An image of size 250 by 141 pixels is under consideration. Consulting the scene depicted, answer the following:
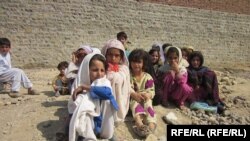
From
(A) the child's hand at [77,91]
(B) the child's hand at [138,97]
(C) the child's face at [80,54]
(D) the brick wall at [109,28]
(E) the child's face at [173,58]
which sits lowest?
(B) the child's hand at [138,97]

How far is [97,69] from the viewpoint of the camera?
4203 mm

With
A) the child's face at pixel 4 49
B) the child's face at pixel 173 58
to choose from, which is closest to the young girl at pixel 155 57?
the child's face at pixel 173 58

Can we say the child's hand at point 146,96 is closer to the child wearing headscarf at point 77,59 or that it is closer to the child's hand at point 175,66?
the child's hand at point 175,66

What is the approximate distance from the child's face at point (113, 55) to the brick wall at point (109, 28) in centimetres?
735

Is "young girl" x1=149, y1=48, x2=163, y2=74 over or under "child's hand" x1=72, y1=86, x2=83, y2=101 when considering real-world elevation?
over

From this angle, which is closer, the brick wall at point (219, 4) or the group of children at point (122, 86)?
the group of children at point (122, 86)

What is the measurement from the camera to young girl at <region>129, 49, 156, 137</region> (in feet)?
15.2

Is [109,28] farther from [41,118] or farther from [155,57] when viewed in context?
[41,118]

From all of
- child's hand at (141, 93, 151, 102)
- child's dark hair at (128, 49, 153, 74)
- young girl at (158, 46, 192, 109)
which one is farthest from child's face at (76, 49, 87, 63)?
young girl at (158, 46, 192, 109)

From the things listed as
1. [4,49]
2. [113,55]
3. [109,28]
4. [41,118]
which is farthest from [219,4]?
[41,118]

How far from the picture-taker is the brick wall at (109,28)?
11.5 meters

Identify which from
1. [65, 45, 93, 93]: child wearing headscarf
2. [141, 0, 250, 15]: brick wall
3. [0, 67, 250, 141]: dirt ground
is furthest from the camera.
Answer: [141, 0, 250, 15]: brick wall

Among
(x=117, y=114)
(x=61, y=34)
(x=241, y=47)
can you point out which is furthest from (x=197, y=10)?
(x=117, y=114)

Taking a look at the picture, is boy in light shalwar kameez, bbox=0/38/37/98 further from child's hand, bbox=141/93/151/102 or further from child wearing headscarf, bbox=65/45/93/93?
child's hand, bbox=141/93/151/102
